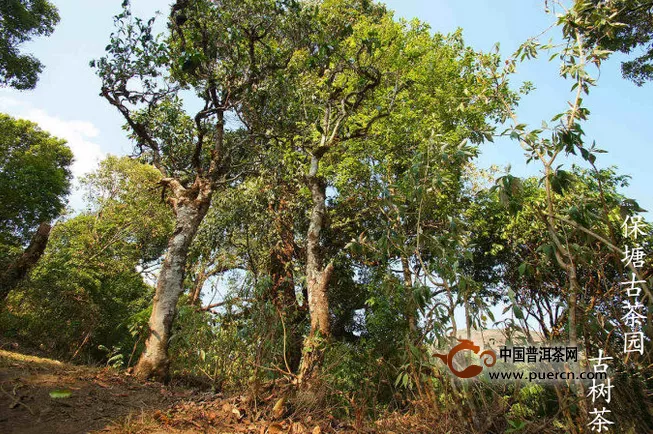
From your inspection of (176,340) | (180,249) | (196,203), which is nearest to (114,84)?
(196,203)

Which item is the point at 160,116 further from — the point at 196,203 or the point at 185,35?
the point at 196,203

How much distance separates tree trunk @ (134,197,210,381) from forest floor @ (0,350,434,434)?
875 mm

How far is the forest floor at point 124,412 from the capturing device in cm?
298

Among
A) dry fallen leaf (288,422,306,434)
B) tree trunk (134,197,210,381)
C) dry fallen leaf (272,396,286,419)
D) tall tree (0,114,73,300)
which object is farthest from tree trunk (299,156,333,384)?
tall tree (0,114,73,300)

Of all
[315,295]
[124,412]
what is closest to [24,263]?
[124,412]

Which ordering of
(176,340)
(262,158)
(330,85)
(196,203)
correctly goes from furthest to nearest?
(330,85) → (262,158) → (196,203) → (176,340)

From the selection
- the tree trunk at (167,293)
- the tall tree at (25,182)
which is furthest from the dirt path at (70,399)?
the tall tree at (25,182)

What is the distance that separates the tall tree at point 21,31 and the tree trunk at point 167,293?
12755mm

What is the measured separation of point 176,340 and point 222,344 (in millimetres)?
1543

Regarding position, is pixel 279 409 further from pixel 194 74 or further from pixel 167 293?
pixel 194 74

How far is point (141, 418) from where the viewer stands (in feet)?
10.7

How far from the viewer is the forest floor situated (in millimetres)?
2982

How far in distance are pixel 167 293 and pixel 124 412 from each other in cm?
222

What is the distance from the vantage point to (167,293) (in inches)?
217
